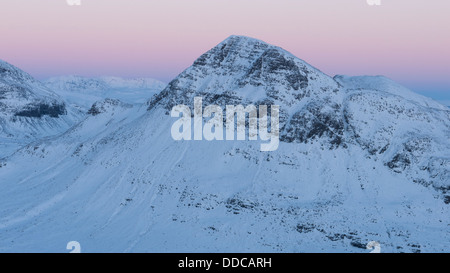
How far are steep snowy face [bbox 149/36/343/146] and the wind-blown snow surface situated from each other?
223 mm

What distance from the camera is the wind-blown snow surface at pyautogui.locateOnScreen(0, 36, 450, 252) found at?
40.0 m

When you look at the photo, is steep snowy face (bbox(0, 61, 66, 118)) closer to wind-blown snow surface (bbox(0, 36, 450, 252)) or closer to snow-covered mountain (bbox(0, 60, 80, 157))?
snow-covered mountain (bbox(0, 60, 80, 157))

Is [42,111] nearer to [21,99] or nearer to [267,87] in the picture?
[21,99]

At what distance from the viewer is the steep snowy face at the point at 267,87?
2162 inches

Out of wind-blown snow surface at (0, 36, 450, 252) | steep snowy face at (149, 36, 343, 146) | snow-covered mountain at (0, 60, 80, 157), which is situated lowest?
snow-covered mountain at (0, 60, 80, 157)

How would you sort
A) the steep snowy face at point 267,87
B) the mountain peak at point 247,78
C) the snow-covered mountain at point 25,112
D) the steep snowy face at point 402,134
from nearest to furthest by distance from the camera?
1. the steep snowy face at point 402,134
2. the steep snowy face at point 267,87
3. the mountain peak at point 247,78
4. the snow-covered mountain at point 25,112

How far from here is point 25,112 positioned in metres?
149

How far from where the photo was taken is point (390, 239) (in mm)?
38344

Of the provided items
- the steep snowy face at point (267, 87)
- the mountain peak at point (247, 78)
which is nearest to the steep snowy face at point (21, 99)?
the steep snowy face at point (267, 87)

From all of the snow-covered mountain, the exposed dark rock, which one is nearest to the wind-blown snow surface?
the snow-covered mountain

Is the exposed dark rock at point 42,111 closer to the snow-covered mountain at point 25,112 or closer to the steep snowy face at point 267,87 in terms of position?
the snow-covered mountain at point 25,112

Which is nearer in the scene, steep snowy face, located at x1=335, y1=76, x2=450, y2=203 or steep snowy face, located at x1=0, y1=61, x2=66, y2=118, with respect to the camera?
steep snowy face, located at x1=335, y1=76, x2=450, y2=203

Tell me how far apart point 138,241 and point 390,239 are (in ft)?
86.6

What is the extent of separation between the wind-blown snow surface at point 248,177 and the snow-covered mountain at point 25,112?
77.3 m
